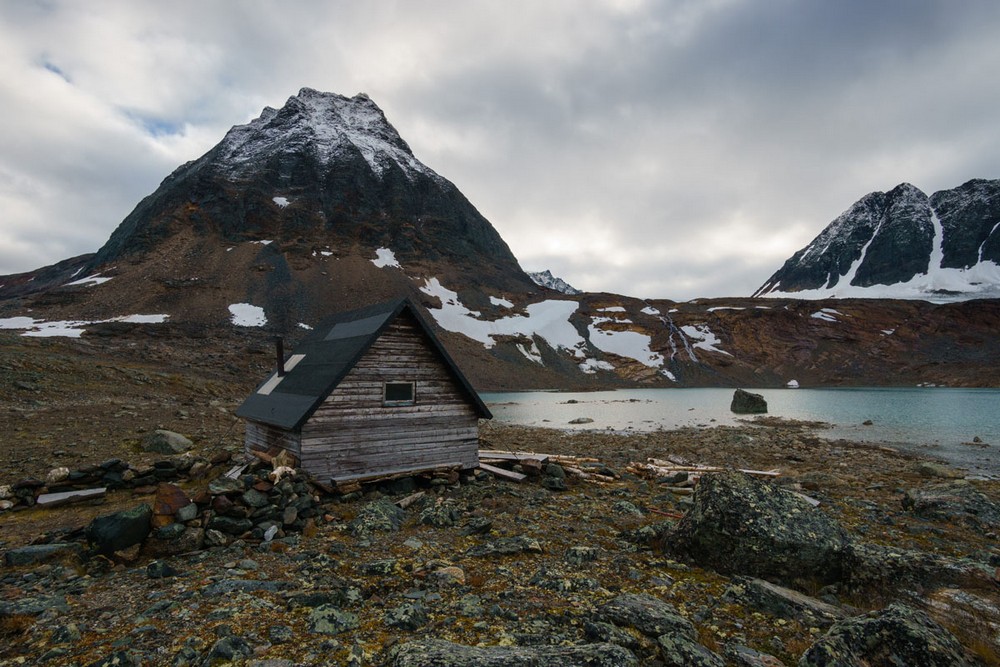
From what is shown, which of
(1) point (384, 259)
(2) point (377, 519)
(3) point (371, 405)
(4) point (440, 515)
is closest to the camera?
(2) point (377, 519)

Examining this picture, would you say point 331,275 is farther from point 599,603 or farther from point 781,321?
point 781,321

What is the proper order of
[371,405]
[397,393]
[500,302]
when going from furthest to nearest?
[500,302]
[397,393]
[371,405]

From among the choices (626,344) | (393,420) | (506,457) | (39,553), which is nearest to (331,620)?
(39,553)

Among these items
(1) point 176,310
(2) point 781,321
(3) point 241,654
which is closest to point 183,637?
(3) point 241,654

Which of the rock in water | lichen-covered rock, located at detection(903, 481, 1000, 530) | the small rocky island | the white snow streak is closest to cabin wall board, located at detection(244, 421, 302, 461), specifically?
the small rocky island

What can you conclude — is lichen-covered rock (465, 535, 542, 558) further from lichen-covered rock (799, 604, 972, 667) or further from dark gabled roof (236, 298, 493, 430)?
dark gabled roof (236, 298, 493, 430)

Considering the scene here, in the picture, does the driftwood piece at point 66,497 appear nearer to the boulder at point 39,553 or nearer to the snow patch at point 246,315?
the boulder at point 39,553

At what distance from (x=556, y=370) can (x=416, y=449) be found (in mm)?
96686

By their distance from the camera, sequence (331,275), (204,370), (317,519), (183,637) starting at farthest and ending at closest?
(331,275)
(204,370)
(317,519)
(183,637)

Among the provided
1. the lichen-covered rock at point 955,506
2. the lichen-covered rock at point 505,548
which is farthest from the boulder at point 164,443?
the lichen-covered rock at point 955,506

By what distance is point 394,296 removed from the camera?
11769 centimetres

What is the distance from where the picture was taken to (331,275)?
109 m

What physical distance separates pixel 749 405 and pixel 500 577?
57550 millimetres

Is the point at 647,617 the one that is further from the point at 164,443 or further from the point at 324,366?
the point at 164,443
